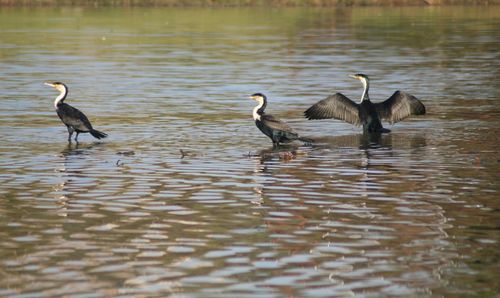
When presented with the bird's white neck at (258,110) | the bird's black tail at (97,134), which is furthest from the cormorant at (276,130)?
the bird's black tail at (97,134)

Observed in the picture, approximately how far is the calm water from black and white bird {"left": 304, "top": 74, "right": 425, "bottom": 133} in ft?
1.13

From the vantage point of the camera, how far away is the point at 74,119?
23500mm

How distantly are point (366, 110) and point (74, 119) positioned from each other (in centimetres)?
521

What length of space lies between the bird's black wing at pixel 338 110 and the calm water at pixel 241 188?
317 millimetres

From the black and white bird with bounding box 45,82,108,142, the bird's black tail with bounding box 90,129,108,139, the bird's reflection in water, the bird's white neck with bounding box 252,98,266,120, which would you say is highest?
the bird's white neck with bounding box 252,98,266,120

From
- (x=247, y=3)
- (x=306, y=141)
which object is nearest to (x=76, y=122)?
(x=306, y=141)

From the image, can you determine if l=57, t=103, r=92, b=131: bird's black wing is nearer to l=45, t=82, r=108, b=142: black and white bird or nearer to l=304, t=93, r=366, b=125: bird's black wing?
l=45, t=82, r=108, b=142: black and white bird

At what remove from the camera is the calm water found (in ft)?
39.5

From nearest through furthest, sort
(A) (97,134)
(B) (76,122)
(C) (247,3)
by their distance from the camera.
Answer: (A) (97,134), (B) (76,122), (C) (247,3)

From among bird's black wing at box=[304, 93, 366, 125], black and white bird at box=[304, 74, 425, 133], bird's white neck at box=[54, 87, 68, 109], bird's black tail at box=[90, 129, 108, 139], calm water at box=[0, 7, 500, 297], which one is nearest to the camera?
calm water at box=[0, 7, 500, 297]

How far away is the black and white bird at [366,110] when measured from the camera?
2444cm

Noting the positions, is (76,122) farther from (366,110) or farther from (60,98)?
(366,110)

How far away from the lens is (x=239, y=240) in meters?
13.6

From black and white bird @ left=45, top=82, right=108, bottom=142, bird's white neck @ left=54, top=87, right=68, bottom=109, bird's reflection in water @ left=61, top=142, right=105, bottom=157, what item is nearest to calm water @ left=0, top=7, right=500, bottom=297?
bird's reflection in water @ left=61, top=142, right=105, bottom=157
